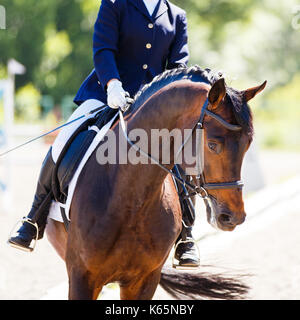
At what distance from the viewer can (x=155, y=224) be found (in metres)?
3.62

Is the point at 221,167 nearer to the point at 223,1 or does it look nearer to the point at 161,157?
the point at 161,157

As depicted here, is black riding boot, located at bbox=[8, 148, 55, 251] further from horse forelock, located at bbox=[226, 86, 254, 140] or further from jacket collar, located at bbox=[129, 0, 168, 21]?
horse forelock, located at bbox=[226, 86, 254, 140]

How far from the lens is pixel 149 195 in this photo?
351 cm

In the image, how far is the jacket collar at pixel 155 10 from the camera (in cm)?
388

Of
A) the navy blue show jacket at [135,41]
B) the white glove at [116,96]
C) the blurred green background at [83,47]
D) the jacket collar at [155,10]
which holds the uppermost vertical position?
the blurred green background at [83,47]

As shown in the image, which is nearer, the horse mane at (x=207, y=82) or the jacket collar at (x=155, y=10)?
the horse mane at (x=207, y=82)

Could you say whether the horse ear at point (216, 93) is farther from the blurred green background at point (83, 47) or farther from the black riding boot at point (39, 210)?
the blurred green background at point (83, 47)

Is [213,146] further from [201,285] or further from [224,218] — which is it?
[201,285]

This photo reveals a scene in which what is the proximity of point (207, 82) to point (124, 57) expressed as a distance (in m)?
0.86

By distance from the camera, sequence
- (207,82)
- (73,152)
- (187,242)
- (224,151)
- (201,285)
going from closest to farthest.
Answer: (224,151), (207,82), (73,152), (187,242), (201,285)

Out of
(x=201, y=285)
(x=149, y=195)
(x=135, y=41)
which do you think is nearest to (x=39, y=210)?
(x=149, y=195)

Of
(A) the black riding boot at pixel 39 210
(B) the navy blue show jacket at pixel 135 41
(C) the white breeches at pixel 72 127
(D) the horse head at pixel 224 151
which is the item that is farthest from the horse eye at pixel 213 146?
(A) the black riding boot at pixel 39 210

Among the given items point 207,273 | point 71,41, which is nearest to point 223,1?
point 71,41

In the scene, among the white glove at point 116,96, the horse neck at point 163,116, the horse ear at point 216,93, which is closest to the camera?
the horse ear at point 216,93
